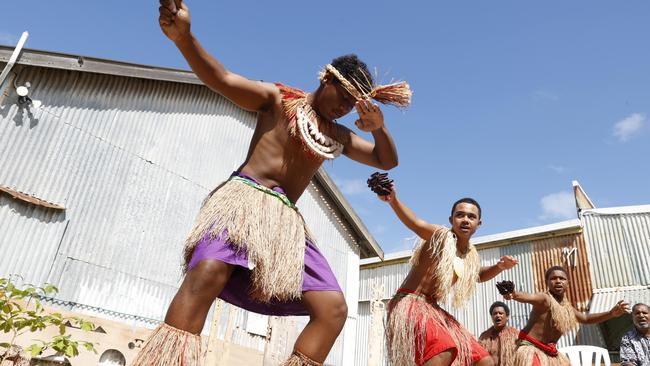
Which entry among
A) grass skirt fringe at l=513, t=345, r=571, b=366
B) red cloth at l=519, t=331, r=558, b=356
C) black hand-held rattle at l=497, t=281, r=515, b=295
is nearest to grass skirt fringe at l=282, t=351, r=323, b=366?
black hand-held rattle at l=497, t=281, r=515, b=295

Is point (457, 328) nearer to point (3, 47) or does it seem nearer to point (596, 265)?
point (3, 47)

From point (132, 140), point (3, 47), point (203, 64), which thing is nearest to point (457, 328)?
point (203, 64)

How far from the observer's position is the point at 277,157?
2.40 meters

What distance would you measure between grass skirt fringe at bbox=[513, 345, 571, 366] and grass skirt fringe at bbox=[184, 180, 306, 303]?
391cm

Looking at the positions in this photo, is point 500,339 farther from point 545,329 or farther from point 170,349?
point 170,349

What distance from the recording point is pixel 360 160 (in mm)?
2750

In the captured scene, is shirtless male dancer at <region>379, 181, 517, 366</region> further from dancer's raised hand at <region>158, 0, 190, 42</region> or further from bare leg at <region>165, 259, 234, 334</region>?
dancer's raised hand at <region>158, 0, 190, 42</region>

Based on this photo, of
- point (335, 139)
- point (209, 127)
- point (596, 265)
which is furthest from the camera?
point (596, 265)

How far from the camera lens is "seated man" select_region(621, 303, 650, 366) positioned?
6.27 meters

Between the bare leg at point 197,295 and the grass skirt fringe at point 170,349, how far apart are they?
0.03 metres

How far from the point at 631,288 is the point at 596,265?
86 cm

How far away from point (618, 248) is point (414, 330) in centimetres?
1004

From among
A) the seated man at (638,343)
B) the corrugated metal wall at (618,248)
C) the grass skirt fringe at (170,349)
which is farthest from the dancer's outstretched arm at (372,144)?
the corrugated metal wall at (618,248)

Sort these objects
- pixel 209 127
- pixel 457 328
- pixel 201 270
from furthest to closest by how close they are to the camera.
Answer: pixel 209 127
pixel 457 328
pixel 201 270
